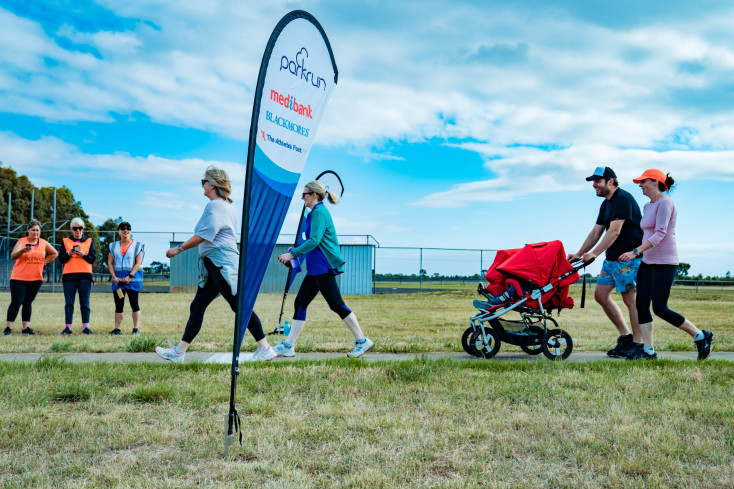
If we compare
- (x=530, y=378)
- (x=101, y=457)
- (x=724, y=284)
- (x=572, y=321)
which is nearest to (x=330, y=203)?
(x=530, y=378)

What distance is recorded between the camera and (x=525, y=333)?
21.7ft

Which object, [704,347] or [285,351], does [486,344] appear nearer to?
[285,351]

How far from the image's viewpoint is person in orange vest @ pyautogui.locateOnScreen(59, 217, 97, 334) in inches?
381

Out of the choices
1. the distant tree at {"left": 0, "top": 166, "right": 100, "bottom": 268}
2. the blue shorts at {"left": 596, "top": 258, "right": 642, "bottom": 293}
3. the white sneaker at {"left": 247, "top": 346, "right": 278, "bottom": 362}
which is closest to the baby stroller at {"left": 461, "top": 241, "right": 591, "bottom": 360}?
the blue shorts at {"left": 596, "top": 258, "right": 642, "bottom": 293}

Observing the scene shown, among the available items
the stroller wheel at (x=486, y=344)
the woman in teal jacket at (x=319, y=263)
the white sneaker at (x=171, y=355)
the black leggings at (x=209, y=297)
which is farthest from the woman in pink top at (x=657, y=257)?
the white sneaker at (x=171, y=355)

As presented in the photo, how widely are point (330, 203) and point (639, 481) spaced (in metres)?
4.56

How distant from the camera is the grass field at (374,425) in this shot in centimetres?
292

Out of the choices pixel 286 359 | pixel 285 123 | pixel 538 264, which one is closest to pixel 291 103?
pixel 285 123

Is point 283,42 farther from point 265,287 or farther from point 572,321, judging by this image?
point 265,287

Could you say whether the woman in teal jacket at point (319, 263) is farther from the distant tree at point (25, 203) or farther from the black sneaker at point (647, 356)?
the distant tree at point (25, 203)

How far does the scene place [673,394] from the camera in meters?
4.63

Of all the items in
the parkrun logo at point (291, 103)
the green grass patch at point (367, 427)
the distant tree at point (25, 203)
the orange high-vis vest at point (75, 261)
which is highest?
the distant tree at point (25, 203)

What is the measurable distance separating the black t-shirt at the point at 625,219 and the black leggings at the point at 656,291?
372 millimetres

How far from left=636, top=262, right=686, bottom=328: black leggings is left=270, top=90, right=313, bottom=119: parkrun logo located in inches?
177
